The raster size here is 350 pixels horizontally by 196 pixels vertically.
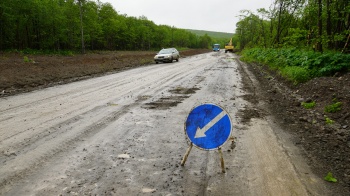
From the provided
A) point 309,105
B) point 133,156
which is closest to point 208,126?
point 133,156

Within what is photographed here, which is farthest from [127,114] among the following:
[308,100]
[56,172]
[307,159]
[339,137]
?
[308,100]

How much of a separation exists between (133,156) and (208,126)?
1.43m

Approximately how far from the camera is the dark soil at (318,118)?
397 cm

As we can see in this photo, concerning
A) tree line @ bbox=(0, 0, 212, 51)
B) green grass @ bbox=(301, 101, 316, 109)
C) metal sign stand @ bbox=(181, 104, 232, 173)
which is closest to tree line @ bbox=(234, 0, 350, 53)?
green grass @ bbox=(301, 101, 316, 109)

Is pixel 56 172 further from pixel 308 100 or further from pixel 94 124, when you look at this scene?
pixel 308 100

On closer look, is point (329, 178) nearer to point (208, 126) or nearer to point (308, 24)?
point (208, 126)

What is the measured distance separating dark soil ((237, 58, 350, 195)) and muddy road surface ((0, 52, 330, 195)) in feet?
0.99

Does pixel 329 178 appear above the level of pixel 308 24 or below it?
below

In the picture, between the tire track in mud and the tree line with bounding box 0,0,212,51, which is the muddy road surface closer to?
the tire track in mud

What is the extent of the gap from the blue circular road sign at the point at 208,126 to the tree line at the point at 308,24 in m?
11.3

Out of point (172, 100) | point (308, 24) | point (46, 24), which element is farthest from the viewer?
point (46, 24)

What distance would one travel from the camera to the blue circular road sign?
140 inches

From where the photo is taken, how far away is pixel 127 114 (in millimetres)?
6637

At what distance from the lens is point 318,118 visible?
6328 mm
